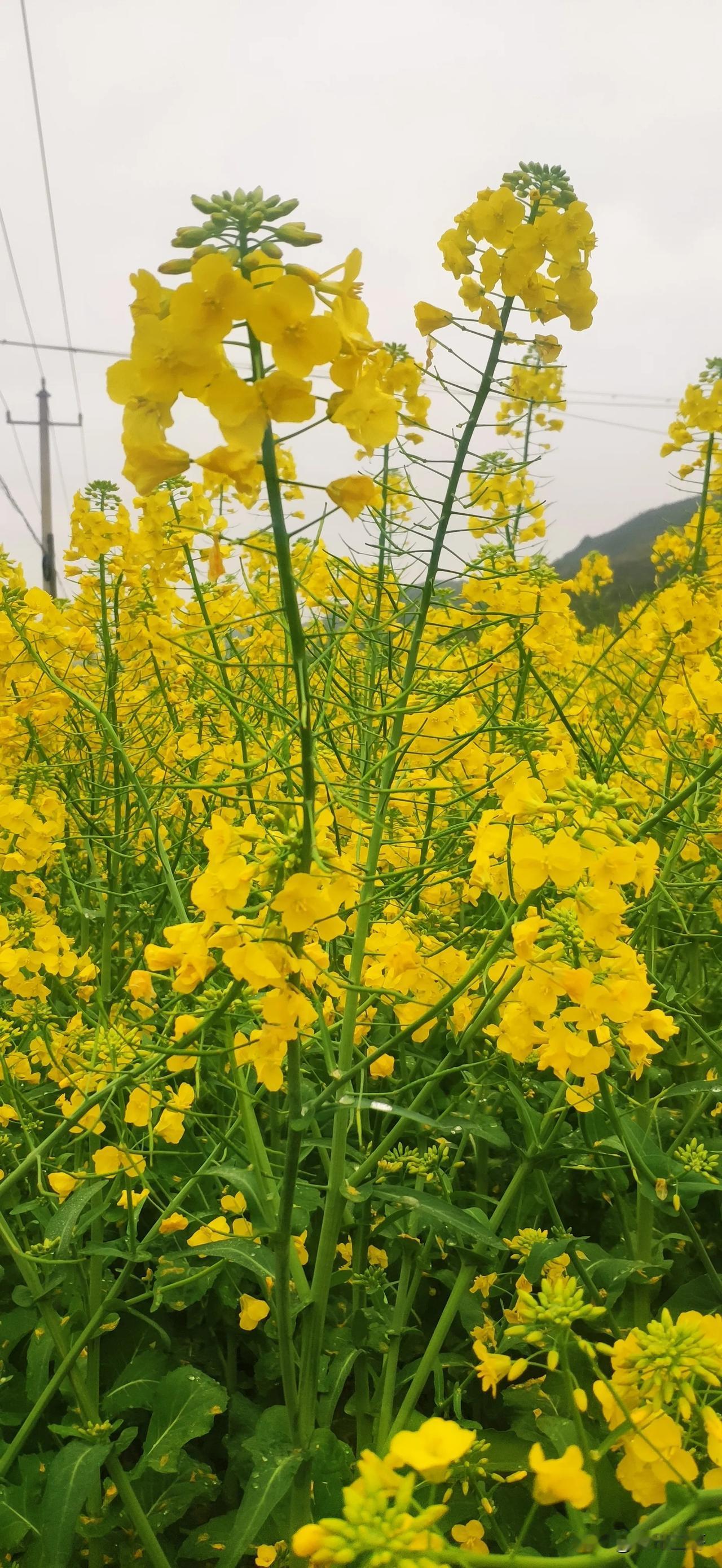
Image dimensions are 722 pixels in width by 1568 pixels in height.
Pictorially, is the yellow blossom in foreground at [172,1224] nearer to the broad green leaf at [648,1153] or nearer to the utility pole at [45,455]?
the broad green leaf at [648,1153]

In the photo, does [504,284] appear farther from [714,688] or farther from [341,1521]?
[341,1521]

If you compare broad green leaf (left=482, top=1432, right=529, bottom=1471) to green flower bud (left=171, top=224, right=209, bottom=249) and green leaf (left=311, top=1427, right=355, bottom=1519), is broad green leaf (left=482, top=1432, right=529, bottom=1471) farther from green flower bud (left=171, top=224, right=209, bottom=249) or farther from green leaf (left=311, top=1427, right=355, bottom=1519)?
green flower bud (left=171, top=224, right=209, bottom=249)

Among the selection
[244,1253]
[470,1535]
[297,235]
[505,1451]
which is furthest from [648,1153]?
[297,235]

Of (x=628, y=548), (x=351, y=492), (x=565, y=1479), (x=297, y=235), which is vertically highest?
(x=628, y=548)

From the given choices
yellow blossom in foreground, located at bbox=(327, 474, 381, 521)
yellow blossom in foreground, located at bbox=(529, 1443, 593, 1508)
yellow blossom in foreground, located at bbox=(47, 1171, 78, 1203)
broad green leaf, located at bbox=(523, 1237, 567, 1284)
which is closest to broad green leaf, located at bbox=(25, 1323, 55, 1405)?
yellow blossom in foreground, located at bbox=(47, 1171, 78, 1203)

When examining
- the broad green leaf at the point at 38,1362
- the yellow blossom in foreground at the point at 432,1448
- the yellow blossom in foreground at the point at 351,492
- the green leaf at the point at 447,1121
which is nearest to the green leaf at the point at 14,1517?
the broad green leaf at the point at 38,1362

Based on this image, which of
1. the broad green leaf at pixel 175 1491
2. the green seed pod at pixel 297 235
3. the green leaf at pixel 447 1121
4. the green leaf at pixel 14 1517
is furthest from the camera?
the broad green leaf at pixel 175 1491

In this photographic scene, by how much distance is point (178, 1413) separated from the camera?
1717 mm

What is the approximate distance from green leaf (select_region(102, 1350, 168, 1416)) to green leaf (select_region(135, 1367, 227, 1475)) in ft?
0.06

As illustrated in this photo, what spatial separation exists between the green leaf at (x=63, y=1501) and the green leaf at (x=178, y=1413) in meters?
0.10

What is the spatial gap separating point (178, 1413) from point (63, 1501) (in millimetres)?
235

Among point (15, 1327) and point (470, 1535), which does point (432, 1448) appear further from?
point (15, 1327)

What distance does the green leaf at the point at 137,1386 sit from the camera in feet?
5.87

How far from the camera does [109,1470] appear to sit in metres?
1.64
